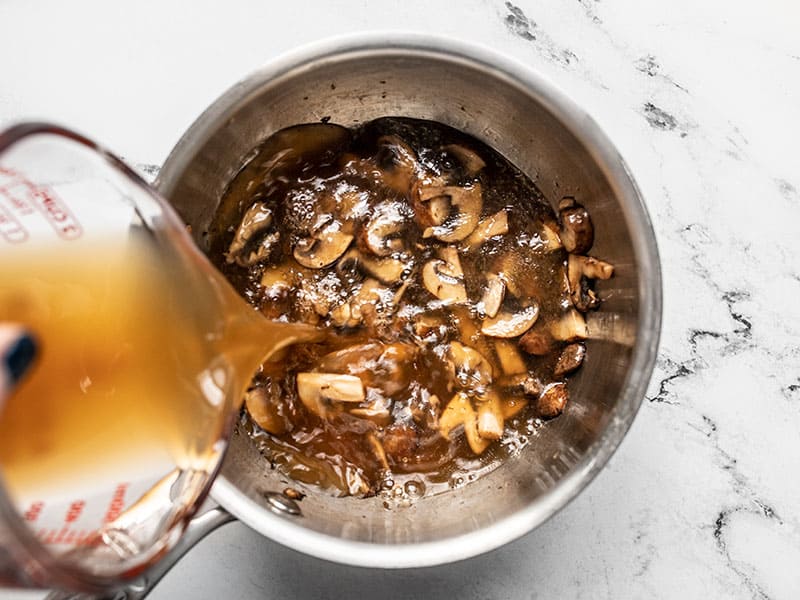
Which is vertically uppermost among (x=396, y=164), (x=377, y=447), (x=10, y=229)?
(x=10, y=229)

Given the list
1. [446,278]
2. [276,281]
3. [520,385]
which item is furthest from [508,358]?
[276,281]

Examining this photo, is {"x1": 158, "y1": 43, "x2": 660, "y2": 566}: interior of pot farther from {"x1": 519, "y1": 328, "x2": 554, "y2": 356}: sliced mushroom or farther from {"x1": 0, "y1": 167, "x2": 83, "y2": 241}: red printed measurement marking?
{"x1": 0, "y1": 167, "x2": 83, "y2": 241}: red printed measurement marking

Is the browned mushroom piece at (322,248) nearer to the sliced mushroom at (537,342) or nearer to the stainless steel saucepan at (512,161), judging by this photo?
the stainless steel saucepan at (512,161)

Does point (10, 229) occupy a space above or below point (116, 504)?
above

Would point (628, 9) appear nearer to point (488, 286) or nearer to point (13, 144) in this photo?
point (488, 286)

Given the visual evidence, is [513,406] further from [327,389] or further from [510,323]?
[327,389]

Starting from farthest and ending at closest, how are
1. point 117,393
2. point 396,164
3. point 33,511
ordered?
point 396,164, point 117,393, point 33,511

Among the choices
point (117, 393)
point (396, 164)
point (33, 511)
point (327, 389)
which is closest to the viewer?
point (33, 511)

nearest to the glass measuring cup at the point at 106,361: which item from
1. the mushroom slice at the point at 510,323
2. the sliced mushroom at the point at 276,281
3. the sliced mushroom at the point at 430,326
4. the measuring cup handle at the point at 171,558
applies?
the measuring cup handle at the point at 171,558
